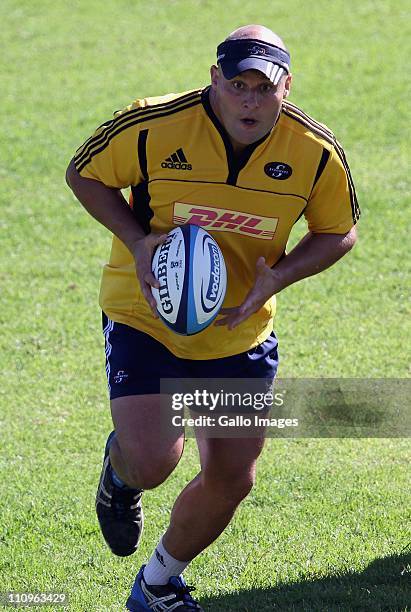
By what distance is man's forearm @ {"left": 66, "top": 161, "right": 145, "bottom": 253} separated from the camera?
16.9 ft

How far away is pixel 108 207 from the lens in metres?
A: 5.22

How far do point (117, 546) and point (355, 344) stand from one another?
346 cm

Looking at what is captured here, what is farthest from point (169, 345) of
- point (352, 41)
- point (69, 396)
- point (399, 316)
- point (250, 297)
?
point (352, 41)

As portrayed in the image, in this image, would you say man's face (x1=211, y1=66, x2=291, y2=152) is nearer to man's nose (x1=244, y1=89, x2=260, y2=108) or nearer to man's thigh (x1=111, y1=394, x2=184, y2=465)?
man's nose (x1=244, y1=89, x2=260, y2=108)

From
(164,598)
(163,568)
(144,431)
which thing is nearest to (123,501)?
(163,568)

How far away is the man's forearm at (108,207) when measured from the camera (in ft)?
16.9

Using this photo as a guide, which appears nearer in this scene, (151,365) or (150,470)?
(150,470)

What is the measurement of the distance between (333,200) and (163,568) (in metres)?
1.84

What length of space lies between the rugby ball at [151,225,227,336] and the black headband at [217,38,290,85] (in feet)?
2.30

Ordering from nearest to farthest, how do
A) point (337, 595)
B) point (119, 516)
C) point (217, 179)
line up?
point (217, 179) < point (337, 595) < point (119, 516)

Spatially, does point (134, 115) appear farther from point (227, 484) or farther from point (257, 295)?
point (227, 484)

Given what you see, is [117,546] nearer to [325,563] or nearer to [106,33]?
[325,563]

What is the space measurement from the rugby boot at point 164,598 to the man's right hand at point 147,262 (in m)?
1.24

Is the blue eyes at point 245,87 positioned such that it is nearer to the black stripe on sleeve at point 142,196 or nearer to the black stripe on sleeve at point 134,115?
the black stripe on sleeve at point 134,115
